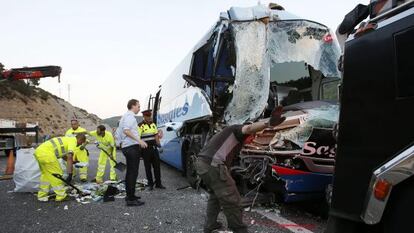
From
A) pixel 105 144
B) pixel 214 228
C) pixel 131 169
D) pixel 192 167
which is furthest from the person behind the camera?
pixel 105 144

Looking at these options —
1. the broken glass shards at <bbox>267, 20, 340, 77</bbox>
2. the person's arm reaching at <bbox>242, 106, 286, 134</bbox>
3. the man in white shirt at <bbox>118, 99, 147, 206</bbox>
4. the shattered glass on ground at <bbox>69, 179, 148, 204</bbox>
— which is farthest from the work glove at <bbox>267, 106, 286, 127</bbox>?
the shattered glass on ground at <bbox>69, 179, 148, 204</bbox>

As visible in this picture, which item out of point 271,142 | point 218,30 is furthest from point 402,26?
point 218,30

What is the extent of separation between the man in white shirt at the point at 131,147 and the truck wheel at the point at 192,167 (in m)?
1.29

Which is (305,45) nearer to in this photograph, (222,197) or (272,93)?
(272,93)

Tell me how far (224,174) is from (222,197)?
240 mm

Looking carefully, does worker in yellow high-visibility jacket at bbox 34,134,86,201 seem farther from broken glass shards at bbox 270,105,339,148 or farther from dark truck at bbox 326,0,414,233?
dark truck at bbox 326,0,414,233

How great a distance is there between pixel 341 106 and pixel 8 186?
7.99 metres

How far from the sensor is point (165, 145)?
1057 centimetres

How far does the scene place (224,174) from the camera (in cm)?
424

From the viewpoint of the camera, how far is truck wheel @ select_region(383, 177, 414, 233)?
7.45 feet

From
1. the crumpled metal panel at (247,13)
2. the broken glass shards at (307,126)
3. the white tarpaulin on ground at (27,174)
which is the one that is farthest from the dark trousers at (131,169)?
the crumpled metal panel at (247,13)

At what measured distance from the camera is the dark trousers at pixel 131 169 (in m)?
6.60

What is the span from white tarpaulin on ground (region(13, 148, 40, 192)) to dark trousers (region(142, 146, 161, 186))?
2.07 m

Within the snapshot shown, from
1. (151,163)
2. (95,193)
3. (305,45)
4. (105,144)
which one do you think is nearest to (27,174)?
(95,193)
